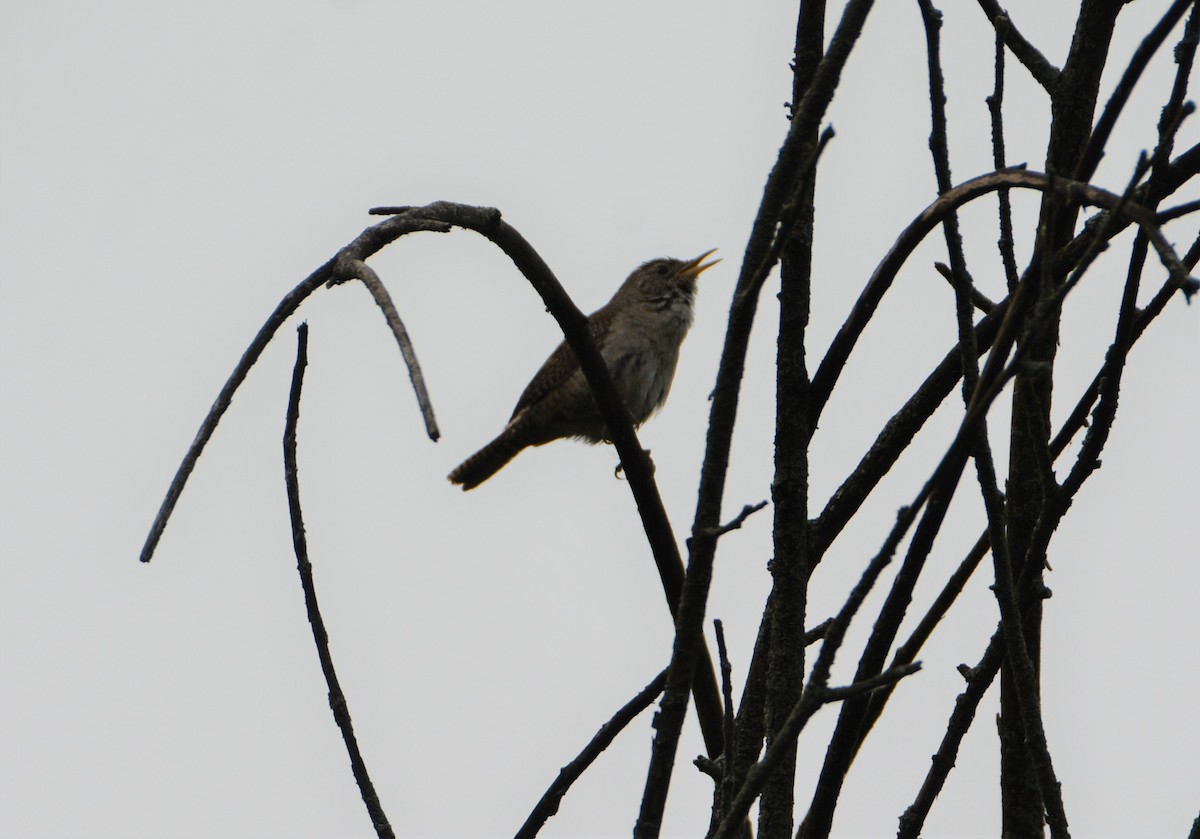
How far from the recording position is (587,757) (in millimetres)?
2209

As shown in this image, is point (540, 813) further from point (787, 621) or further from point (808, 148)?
point (808, 148)

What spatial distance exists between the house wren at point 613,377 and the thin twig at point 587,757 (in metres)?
3.93

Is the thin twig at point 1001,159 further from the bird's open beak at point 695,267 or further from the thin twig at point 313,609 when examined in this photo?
the bird's open beak at point 695,267

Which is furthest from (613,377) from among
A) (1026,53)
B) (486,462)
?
(1026,53)

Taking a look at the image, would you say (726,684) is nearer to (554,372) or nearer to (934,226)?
(934,226)

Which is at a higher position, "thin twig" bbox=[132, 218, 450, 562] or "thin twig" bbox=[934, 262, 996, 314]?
"thin twig" bbox=[934, 262, 996, 314]

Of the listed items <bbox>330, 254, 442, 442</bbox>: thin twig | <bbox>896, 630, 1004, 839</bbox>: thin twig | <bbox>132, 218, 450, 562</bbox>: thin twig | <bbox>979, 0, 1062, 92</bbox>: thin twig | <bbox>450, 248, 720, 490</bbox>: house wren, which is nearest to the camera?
<bbox>330, 254, 442, 442</bbox>: thin twig

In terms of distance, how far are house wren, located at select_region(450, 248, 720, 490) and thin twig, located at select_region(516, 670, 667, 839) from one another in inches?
155

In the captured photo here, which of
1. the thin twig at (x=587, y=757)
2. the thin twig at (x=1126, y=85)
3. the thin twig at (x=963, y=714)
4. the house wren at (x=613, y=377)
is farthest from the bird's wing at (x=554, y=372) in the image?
the thin twig at (x=1126, y=85)

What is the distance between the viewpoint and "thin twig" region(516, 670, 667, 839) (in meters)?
2.16

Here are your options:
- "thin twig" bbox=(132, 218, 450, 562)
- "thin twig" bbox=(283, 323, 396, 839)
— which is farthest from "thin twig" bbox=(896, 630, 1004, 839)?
"thin twig" bbox=(132, 218, 450, 562)

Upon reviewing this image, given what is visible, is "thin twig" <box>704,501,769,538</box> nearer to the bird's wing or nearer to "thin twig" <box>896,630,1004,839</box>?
"thin twig" <box>896,630,1004,839</box>

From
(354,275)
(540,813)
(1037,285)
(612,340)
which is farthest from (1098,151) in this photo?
(612,340)

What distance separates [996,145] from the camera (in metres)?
2.38
